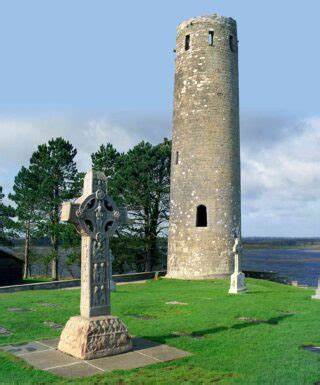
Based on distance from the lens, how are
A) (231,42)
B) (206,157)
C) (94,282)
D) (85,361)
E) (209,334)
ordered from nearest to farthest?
(85,361), (94,282), (209,334), (206,157), (231,42)

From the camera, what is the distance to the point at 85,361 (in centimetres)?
745

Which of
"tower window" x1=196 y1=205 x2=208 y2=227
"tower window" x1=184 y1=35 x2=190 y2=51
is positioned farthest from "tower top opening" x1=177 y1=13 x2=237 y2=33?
"tower window" x1=196 y1=205 x2=208 y2=227

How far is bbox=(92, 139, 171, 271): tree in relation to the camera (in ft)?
110

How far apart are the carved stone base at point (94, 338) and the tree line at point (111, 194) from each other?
974 inches

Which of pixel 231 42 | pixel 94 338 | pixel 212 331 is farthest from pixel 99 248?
pixel 231 42

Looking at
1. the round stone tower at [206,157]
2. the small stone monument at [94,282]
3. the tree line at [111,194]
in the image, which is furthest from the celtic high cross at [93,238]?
the tree line at [111,194]

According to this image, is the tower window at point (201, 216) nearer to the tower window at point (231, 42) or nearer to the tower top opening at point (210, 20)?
the tower window at point (231, 42)

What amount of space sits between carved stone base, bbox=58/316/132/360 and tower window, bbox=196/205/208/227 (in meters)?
17.4

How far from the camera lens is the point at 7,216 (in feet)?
118

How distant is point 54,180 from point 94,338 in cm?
2840

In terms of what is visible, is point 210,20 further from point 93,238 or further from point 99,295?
point 99,295

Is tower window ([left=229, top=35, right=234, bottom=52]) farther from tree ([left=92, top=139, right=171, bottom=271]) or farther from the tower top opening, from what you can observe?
tree ([left=92, top=139, right=171, bottom=271])

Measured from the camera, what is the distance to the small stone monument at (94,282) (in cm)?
769

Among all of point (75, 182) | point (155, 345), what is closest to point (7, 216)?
point (75, 182)
